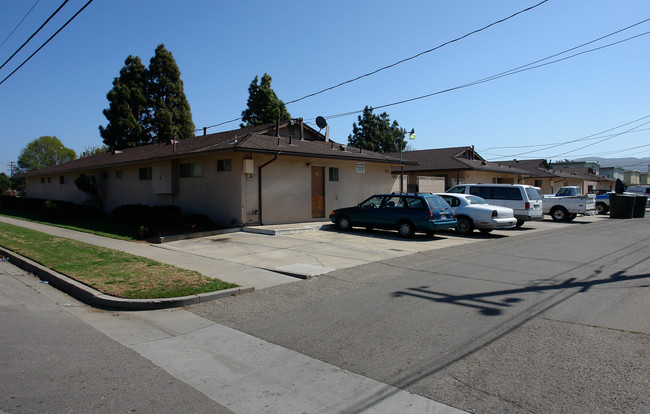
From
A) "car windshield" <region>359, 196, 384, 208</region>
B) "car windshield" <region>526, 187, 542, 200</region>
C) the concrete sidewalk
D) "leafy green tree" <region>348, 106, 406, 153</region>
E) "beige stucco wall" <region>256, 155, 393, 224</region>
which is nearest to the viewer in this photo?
the concrete sidewalk

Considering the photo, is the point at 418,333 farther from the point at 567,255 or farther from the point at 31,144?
the point at 31,144

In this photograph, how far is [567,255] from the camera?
11.2 metres

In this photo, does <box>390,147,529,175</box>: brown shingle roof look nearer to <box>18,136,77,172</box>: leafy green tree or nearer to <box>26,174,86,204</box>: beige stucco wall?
<box>26,174,86,204</box>: beige stucco wall

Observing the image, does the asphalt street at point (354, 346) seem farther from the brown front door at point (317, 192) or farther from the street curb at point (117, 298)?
the brown front door at point (317, 192)

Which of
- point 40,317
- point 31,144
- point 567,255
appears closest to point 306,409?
point 40,317

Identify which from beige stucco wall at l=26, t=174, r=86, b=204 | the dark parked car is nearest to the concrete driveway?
the dark parked car

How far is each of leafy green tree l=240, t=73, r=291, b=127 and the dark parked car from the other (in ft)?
84.2

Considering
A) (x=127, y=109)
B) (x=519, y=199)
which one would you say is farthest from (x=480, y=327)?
(x=127, y=109)

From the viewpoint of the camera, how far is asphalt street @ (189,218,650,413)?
381 centimetres

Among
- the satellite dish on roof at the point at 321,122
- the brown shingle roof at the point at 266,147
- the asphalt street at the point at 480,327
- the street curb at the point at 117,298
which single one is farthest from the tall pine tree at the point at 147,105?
the asphalt street at the point at 480,327

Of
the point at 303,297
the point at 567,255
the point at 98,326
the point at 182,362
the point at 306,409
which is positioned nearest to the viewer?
the point at 306,409

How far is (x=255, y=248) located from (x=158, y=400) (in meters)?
8.61

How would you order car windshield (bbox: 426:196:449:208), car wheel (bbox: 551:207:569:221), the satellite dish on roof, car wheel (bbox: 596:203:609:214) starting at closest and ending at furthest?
car windshield (bbox: 426:196:449:208)
the satellite dish on roof
car wheel (bbox: 551:207:569:221)
car wheel (bbox: 596:203:609:214)

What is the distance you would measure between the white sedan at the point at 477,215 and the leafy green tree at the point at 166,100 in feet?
101
